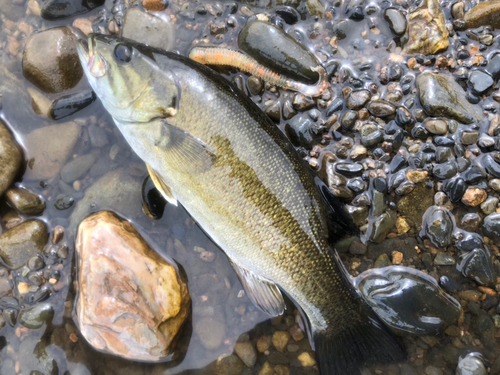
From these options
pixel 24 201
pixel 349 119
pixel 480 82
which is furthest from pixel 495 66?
pixel 24 201

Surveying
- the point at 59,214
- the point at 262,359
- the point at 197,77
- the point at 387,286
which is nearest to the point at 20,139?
the point at 59,214

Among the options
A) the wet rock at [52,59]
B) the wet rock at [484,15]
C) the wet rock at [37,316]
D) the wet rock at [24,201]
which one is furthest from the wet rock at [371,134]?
the wet rock at [37,316]

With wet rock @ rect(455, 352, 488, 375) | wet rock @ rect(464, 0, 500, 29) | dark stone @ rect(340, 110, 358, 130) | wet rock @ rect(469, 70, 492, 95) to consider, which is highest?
wet rock @ rect(464, 0, 500, 29)

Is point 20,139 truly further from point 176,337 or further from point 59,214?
point 176,337

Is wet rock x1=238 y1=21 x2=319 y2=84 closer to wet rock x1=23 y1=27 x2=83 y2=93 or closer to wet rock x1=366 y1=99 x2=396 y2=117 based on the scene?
wet rock x1=366 y1=99 x2=396 y2=117

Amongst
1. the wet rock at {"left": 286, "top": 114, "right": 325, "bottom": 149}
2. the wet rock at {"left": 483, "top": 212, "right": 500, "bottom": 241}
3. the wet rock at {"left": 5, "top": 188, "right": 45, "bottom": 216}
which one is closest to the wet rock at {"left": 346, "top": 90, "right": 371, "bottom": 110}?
the wet rock at {"left": 286, "top": 114, "right": 325, "bottom": 149}

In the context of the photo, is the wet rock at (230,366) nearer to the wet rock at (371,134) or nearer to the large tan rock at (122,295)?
the large tan rock at (122,295)
